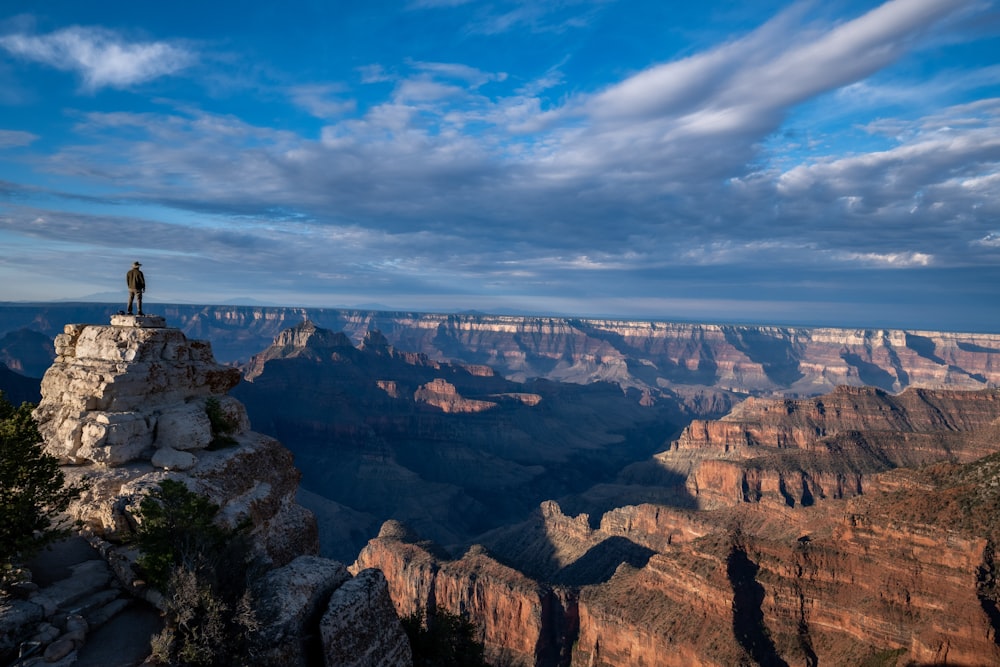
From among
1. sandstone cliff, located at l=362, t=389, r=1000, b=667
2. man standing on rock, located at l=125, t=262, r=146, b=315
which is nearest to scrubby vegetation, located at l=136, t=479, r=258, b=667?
man standing on rock, located at l=125, t=262, r=146, b=315

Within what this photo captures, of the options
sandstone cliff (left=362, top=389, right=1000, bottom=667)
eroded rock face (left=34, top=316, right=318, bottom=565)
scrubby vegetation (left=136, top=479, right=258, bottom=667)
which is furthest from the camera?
sandstone cliff (left=362, top=389, right=1000, bottom=667)

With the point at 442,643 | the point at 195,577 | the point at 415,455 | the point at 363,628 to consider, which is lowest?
the point at 415,455

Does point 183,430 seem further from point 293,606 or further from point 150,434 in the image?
point 293,606

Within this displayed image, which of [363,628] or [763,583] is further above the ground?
[363,628]

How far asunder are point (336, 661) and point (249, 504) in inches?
281

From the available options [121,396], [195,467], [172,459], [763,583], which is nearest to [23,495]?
[172,459]

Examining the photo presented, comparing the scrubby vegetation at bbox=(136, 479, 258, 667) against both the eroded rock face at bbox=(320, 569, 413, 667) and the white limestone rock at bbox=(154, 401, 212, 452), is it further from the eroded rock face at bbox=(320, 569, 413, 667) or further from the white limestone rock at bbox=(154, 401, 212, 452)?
the white limestone rock at bbox=(154, 401, 212, 452)

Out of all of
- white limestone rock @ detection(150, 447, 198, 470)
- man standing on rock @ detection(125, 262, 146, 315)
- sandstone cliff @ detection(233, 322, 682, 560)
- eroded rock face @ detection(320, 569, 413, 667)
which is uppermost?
man standing on rock @ detection(125, 262, 146, 315)

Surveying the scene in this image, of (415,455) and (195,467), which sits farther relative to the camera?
(415,455)

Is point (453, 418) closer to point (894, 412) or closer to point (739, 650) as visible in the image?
point (894, 412)

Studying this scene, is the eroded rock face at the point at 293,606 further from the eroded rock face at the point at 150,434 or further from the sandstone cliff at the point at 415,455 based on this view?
the sandstone cliff at the point at 415,455

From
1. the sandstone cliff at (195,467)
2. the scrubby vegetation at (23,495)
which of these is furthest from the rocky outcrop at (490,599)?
the scrubby vegetation at (23,495)

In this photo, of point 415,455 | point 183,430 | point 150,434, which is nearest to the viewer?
point 150,434

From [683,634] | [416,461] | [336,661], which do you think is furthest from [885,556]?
[416,461]
